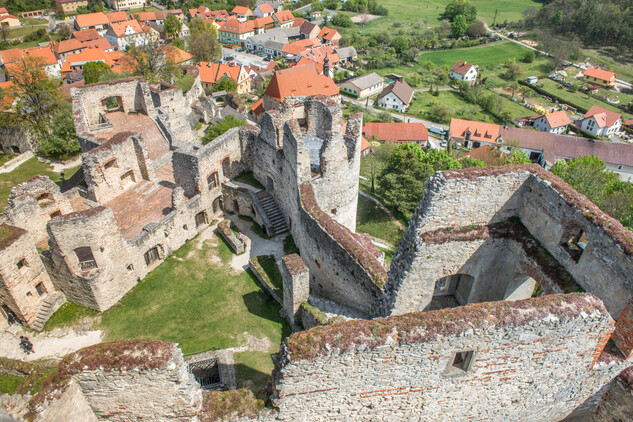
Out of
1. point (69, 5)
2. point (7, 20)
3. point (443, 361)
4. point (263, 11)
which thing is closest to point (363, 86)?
point (263, 11)

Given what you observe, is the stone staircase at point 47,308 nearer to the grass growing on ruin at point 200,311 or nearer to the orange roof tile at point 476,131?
the grass growing on ruin at point 200,311

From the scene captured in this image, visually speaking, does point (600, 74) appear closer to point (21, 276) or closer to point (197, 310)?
point (197, 310)

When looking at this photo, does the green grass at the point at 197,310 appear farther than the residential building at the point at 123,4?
No

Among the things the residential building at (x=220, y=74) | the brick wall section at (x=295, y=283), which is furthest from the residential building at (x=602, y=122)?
the brick wall section at (x=295, y=283)

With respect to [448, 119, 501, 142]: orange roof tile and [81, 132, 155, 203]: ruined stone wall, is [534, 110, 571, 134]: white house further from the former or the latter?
[81, 132, 155, 203]: ruined stone wall

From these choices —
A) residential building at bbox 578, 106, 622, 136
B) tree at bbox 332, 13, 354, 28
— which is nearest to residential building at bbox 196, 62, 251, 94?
residential building at bbox 578, 106, 622, 136

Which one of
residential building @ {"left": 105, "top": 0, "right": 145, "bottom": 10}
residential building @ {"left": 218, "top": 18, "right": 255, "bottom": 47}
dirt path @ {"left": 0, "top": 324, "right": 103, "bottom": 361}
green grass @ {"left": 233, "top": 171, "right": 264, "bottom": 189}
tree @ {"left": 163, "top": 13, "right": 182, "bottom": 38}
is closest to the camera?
dirt path @ {"left": 0, "top": 324, "right": 103, "bottom": 361}
